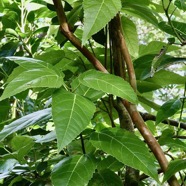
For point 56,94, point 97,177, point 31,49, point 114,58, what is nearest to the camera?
point 56,94

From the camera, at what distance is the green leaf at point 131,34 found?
0.70 meters

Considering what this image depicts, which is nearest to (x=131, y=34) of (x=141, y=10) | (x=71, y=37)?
(x=141, y=10)

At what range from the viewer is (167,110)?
59 cm

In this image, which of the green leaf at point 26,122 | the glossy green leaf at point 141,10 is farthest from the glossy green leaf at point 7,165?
the glossy green leaf at point 141,10

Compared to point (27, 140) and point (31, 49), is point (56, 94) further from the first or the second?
point (31, 49)

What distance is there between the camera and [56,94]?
406 mm

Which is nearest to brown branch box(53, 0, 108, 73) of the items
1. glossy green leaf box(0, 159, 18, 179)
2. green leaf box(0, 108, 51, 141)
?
green leaf box(0, 108, 51, 141)

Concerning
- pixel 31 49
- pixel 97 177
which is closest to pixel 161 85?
pixel 97 177

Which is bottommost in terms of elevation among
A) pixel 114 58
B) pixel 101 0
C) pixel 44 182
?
pixel 44 182

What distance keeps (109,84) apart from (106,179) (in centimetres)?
17

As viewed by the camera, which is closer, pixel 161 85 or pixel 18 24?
pixel 161 85

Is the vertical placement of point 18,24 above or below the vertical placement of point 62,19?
below

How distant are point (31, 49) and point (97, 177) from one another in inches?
20.5

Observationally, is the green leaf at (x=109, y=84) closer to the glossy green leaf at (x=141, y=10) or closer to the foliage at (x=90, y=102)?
the foliage at (x=90, y=102)
